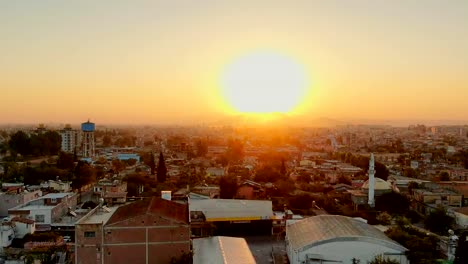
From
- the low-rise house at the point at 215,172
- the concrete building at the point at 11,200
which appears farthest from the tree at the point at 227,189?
the concrete building at the point at 11,200

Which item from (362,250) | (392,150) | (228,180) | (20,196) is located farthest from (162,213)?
(392,150)

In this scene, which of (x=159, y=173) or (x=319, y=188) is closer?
(x=319, y=188)

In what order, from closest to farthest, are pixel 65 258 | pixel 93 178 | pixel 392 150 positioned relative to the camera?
pixel 65 258 < pixel 93 178 < pixel 392 150

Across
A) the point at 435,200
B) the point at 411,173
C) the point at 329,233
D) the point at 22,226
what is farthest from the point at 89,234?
the point at 411,173

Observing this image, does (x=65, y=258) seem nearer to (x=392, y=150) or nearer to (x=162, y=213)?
(x=162, y=213)

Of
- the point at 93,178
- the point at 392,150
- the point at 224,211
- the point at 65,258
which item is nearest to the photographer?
the point at 65,258

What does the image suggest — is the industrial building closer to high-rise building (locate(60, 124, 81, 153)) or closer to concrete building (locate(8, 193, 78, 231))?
concrete building (locate(8, 193, 78, 231))
